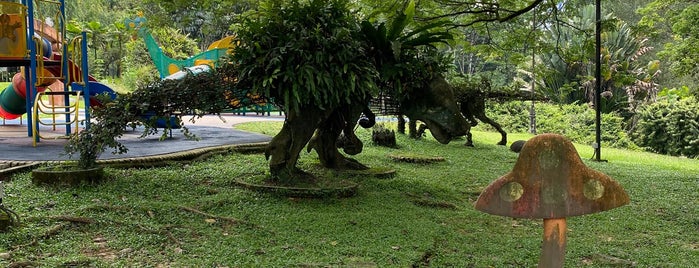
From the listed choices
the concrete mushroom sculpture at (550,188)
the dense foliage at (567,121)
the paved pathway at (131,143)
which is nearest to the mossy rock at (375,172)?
the paved pathway at (131,143)

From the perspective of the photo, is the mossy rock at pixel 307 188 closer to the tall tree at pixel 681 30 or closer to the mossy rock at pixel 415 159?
the mossy rock at pixel 415 159

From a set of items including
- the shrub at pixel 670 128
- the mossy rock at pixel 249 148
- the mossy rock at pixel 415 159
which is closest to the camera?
the mossy rock at pixel 249 148

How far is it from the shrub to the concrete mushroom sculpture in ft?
55.6

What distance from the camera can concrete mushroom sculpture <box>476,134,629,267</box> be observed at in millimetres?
2932

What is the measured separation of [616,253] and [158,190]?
478 cm

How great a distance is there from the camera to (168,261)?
4215 millimetres

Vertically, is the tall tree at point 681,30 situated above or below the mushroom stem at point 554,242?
above

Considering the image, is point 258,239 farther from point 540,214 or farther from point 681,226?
point 681,226

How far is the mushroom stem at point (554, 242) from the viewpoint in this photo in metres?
3.08

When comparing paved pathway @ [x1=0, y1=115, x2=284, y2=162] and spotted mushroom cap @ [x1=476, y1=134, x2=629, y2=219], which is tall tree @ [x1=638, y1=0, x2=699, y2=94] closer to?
paved pathway @ [x1=0, y1=115, x2=284, y2=162]

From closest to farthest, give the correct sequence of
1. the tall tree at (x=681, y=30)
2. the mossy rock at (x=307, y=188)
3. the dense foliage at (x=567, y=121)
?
the mossy rock at (x=307, y=188), the tall tree at (x=681, y=30), the dense foliage at (x=567, y=121)

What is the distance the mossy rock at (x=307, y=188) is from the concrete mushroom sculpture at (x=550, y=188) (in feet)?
12.1

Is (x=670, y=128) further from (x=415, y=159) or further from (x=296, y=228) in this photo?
(x=296, y=228)

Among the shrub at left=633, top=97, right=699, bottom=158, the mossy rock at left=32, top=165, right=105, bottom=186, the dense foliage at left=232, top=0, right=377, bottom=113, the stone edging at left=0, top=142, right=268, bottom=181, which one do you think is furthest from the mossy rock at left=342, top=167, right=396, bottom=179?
the shrub at left=633, top=97, right=699, bottom=158
